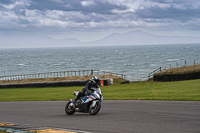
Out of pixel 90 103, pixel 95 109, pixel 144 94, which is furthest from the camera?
pixel 144 94

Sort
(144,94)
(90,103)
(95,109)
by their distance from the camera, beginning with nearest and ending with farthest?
1. (95,109)
2. (90,103)
3. (144,94)

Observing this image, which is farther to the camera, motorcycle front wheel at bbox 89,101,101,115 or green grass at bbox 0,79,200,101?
green grass at bbox 0,79,200,101

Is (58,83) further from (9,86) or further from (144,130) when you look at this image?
(144,130)

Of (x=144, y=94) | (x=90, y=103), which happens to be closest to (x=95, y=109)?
(x=90, y=103)

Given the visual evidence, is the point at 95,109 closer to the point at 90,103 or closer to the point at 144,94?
the point at 90,103

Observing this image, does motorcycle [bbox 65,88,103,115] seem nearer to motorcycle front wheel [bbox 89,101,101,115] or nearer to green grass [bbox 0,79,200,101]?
motorcycle front wheel [bbox 89,101,101,115]

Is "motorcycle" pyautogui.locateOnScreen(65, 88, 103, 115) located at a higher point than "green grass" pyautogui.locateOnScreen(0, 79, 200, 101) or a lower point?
higher

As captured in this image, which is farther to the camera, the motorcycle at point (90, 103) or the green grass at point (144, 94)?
the green grass at point (144, 94)

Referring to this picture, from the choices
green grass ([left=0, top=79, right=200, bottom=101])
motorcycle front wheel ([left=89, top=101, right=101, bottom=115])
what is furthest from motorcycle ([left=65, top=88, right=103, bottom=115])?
green grass ([left=0, top=79, right=200, bottom=101])

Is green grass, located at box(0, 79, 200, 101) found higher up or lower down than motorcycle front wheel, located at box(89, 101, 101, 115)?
lower down

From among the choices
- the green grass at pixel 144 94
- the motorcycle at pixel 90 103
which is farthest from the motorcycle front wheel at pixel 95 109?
the green grass at pixel 144 94

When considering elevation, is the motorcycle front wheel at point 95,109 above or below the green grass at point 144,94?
above

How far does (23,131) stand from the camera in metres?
8.52

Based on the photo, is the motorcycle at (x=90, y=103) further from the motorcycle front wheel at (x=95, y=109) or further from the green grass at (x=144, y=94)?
the green grass at (x=144, y=94)
